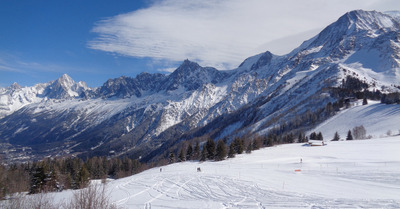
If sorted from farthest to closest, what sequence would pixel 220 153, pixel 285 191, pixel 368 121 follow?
pixel 368 121 < pixel 220 153 < pixel 285 191

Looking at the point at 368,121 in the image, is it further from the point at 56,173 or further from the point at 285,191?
the point at 56,173

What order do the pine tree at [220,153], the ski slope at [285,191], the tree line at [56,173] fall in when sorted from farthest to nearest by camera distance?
the pine tree at [220,153] < the tree line at [56,173] < the ski slope at [285,191]

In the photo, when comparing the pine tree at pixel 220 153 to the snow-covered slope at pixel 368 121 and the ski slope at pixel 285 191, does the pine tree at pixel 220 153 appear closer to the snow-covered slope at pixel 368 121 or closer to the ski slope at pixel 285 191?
the ski slope at pixel 285 191

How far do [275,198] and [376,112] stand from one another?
124 metres

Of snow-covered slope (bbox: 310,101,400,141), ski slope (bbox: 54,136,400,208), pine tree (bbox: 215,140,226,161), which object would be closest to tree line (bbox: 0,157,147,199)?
ski slope (bbox: 54,136,400,208)

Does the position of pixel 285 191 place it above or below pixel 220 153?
below

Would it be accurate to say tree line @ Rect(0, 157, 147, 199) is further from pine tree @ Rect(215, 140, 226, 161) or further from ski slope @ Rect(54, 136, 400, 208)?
pine tree @ Rect(215, 140, 226, 161)

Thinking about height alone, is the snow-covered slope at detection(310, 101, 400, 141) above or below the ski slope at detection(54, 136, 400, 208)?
above

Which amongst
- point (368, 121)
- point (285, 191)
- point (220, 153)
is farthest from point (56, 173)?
point (368, 121)

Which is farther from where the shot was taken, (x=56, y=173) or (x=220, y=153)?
(x=220, y=153)

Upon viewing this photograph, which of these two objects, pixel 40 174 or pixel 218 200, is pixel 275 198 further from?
pixel 40 174

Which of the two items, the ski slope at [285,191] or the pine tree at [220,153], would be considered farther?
the pine tree at [220,153]

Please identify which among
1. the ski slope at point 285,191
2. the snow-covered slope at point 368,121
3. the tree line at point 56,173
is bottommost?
the tree line at point 56,173

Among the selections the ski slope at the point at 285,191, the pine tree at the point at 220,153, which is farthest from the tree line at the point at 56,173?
the pine tree at the point at 220,153
